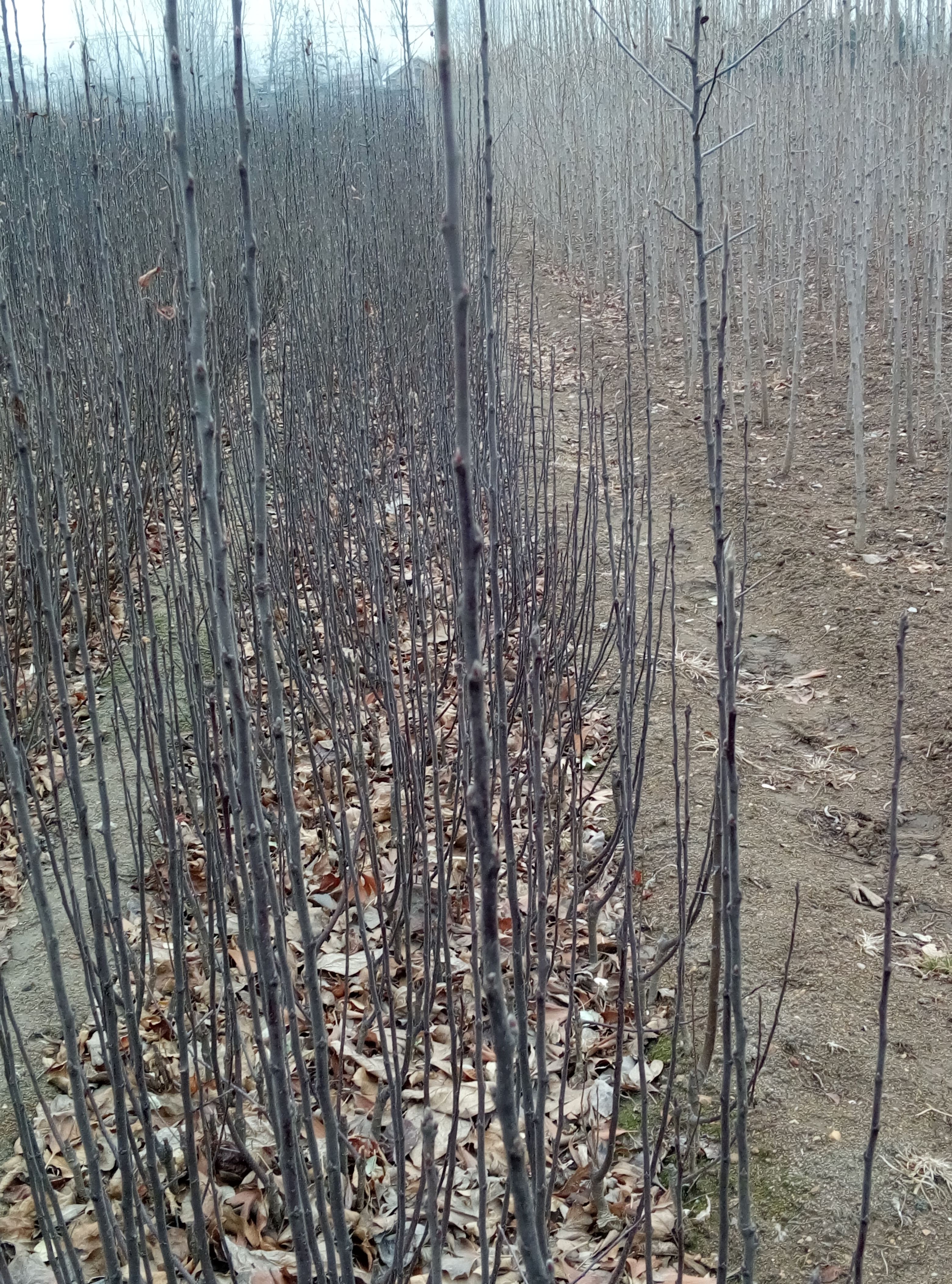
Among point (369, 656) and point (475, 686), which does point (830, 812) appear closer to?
point (369, 656)

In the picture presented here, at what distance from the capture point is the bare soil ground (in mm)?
1704

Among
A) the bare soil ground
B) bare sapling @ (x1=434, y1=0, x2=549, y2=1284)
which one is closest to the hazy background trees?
bare sapling @ (x1=434, y1=0, x2=549, y2=1284)

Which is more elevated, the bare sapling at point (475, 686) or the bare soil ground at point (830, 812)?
the bare sapling at point (475, 686)

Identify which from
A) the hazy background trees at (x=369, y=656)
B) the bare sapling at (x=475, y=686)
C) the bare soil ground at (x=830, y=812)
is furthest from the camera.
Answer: the bare soil ground at (x=830, y=812)

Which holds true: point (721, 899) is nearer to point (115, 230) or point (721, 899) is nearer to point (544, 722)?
point (544, 722)

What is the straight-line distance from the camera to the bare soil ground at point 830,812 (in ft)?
5.59

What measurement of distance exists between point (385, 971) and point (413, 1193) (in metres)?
0.59

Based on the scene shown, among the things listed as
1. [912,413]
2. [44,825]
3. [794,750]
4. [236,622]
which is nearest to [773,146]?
[912,413]

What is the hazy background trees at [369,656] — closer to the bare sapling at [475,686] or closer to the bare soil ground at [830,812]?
the bare sapling at [475,686]

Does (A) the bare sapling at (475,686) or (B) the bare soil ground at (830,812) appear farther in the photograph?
(B) the bare soil ground at (830,812)

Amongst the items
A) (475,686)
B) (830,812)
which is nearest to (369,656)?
(830,812)

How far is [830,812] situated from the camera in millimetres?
2734

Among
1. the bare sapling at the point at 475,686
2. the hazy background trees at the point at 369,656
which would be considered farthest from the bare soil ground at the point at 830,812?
the bare sapling at the point at 475,686

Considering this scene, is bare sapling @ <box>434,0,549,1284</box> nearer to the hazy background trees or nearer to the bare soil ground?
the hazy background trees
